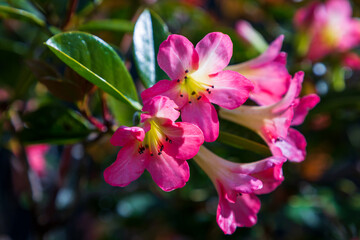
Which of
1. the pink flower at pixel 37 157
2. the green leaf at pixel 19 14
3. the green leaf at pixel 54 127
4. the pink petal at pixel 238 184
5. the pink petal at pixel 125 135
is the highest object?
the green leaf at pixel 19 14

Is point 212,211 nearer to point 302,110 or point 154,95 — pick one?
point 302,110

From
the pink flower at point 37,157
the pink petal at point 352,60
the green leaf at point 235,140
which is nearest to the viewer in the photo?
the green leaf at point 235,140

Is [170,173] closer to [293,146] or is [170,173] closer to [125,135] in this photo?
[125,135]

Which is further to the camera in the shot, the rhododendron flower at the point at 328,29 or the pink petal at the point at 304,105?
the rhododendron flower at the point at 328,29

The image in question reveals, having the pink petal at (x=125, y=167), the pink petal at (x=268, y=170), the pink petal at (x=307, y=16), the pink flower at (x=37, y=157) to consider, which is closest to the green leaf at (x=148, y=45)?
the pink petal at (x=125, y=167)

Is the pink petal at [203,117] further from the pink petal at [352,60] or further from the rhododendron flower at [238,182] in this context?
the pink petal at [352,60]

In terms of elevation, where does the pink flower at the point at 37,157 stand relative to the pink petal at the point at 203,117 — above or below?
below

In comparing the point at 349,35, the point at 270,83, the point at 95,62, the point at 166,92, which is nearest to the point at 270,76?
the point at 270,83

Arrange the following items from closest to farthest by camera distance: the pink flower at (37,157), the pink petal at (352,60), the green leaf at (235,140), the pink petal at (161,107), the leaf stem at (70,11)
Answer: the pink petal at (161,107)
the green leaf at (235,140)
the leaf stem at (70,11)
the pink petal at (352,60)
the pink flower at (37,157)
